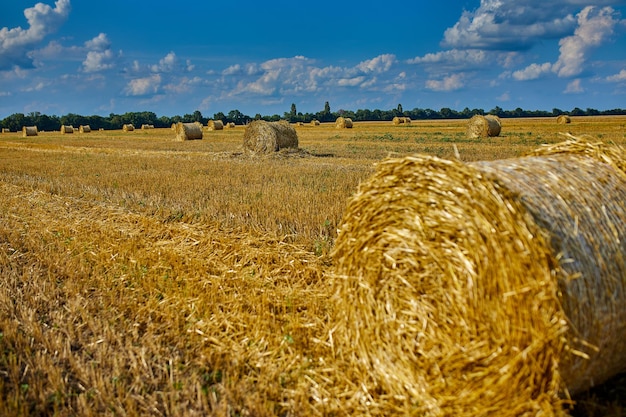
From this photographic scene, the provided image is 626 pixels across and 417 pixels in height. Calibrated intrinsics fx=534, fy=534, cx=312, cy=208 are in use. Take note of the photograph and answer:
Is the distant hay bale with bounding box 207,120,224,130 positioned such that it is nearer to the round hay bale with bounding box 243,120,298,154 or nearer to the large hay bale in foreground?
the round hay bale with bounding box 243,120,298,154

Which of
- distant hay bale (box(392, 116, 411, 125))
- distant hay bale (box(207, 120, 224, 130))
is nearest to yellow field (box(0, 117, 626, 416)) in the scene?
distant hay bale (box(207, 120, 224, 130))

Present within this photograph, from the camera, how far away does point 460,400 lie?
338cm

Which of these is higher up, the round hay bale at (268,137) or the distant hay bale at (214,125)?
the distant hay bale at (214,125)

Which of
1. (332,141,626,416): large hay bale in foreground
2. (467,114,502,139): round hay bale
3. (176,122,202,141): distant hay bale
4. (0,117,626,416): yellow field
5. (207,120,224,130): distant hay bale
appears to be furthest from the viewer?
(207,120,224,130): distant hay bale

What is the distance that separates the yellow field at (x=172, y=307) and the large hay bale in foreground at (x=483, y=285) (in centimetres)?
45

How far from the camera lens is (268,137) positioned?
20828 millimetres

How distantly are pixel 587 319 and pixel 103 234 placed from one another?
6.48 m

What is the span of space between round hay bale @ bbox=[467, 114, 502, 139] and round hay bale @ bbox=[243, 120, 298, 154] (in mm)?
14321

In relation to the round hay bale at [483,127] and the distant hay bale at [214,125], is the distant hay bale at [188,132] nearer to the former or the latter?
the distant hay bale at [214,125]

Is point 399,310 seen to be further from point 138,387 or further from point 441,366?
point 138,387

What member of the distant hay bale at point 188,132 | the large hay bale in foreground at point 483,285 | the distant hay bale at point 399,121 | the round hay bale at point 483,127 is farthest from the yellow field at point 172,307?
the distant hay bale at point 399,121

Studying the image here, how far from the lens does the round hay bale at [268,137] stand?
68.0 ft

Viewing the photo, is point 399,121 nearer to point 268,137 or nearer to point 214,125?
point 214,125

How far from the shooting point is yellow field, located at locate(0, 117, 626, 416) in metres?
3.77
